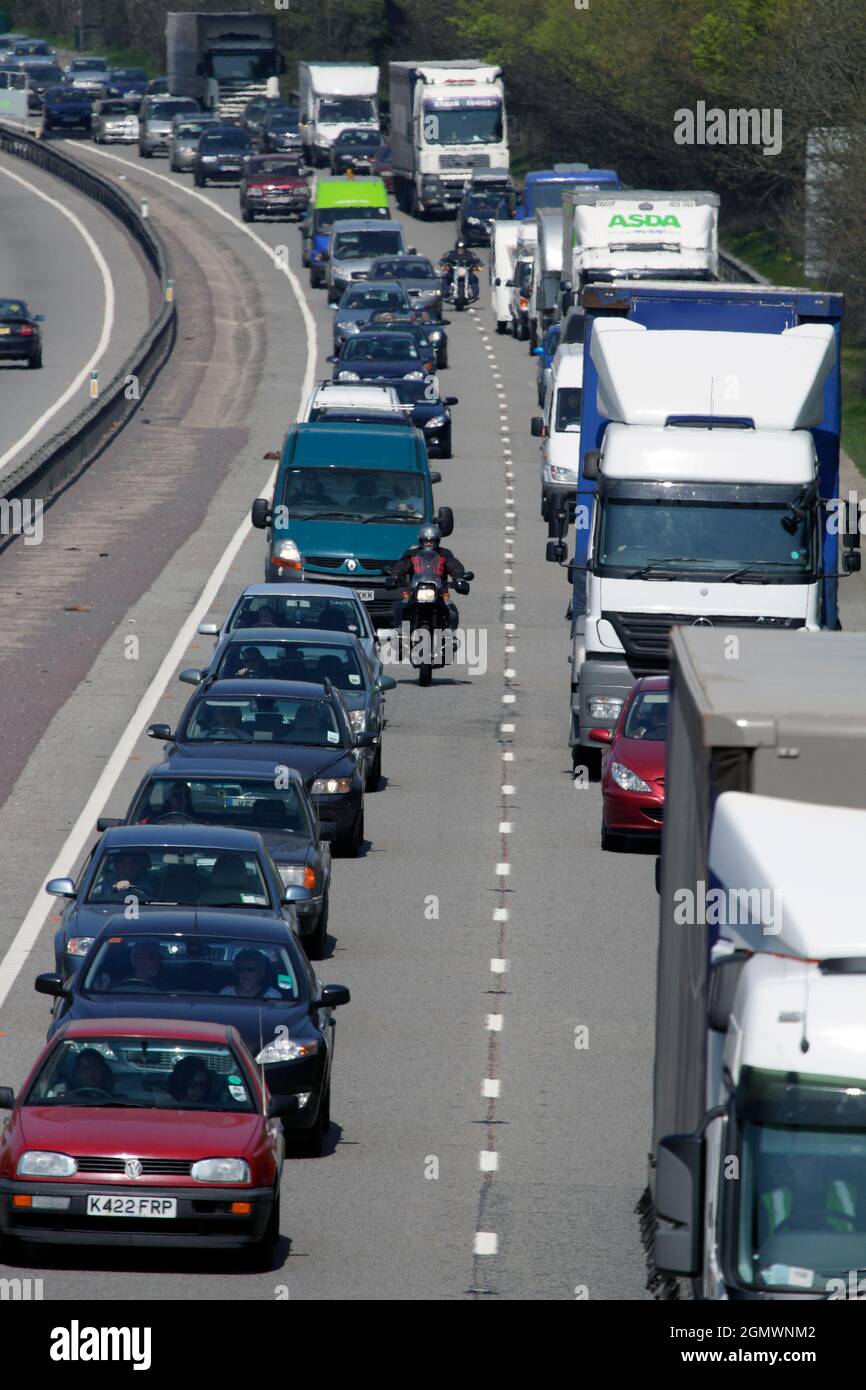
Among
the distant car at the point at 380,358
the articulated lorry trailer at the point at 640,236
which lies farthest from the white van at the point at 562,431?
the distant car at the point at 380,358

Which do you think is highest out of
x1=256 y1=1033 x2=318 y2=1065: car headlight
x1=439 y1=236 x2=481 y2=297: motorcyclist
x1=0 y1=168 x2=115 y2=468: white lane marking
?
x1=256 y1=1033 x2=318 y2=1065: car headlight

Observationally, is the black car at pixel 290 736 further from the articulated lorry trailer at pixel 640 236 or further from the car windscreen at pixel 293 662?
the articulated lorry trailer at pixel 640 236

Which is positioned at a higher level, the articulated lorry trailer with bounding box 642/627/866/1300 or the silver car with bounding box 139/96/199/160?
the articulated lorry trailer with bounding box 642/627/866/1300

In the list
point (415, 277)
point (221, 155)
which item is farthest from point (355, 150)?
point (415, 277)

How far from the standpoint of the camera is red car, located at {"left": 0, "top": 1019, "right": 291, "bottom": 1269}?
42.2 feet

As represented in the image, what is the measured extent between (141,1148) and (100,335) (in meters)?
50.9

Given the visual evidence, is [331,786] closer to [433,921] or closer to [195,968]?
[433,921]

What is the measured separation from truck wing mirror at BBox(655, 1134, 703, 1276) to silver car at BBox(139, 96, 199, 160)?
93.2 meters

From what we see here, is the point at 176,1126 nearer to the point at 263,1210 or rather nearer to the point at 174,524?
the point at 263,1210

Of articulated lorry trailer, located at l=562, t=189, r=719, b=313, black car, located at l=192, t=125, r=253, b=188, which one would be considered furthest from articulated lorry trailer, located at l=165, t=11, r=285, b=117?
articulated lorry trailer, located at l=562, t=189, r=719, b=313

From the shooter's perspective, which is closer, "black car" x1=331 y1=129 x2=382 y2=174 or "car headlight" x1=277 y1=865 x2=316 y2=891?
"car headlight" x1=277 y1=865 x2=316 y2=891

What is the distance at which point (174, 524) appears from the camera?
1638 inches

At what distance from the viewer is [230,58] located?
102125mm

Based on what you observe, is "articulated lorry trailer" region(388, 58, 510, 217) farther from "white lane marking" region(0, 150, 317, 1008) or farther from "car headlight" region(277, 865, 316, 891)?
"car headlight" region(277, 865, 316, 891)
